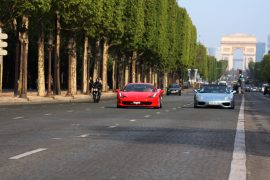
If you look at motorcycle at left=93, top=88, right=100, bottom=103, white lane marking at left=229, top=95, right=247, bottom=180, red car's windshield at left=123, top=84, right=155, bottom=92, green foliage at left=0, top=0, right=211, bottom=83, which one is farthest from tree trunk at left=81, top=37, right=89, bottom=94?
white lane marking at left=229, top=95, right=247, bottom=180

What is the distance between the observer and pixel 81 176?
10055 millimetres

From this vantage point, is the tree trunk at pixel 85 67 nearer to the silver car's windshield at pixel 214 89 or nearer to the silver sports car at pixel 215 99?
the silver car's windshield at pixel 214 89

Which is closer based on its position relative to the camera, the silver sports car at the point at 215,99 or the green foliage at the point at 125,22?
the silver sports car at the point at 215,99

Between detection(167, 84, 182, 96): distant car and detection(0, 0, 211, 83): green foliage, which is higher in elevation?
detection(0, 0, 211, 83): green foliage

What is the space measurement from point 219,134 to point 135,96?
18.3 m

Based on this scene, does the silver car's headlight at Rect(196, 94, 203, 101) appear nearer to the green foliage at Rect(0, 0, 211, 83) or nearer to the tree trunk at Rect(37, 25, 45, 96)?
the green foliage at Rect(0, 0, 211, 83)

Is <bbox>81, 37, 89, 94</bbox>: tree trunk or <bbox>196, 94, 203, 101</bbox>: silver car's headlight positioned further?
<bbox>81, 37, 89, 94</bbox>: tree trunk

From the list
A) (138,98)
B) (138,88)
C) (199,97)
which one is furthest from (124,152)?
(199,97)

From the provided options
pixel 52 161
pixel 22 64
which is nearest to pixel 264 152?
pixel 52 161

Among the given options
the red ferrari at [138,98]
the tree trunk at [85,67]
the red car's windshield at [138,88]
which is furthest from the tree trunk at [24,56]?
the tree trunk at [85,67]

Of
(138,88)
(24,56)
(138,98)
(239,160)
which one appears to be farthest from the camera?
(24,56)

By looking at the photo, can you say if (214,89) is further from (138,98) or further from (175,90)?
(175,90)

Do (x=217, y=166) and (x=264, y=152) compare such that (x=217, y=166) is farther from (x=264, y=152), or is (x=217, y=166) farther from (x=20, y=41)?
(x=20, y=41)

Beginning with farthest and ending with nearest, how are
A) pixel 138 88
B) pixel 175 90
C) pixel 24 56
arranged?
pixel 175 90 → pixel 24 56 → pixel 138 88
